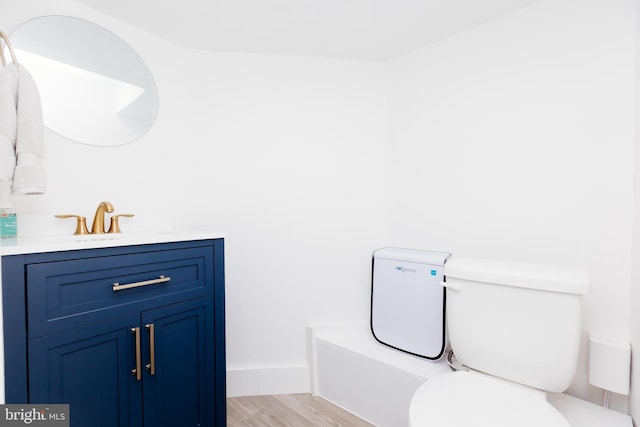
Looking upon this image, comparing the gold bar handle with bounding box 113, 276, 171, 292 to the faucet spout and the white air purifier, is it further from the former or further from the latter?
the white air purifier

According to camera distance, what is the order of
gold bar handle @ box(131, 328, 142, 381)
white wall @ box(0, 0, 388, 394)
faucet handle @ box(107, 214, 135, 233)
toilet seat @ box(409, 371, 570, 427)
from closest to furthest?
1. toilet seat @ box(409, 371, 570, 427)
2. gold bar handle @ box(131, 328, 142, 381)
3. faucet handle @ box(107, 214, 135, 233)
4. white wall @ box(0, 0, 388, 394)

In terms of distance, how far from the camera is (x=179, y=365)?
1303 millimetres

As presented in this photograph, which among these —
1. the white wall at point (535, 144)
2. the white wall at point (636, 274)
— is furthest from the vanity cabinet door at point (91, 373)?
the white wall at point (636, 274)

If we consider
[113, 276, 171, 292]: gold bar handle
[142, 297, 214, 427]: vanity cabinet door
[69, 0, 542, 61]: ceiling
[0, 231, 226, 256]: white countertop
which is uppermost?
[69, 0, 542, 61]: ceiling

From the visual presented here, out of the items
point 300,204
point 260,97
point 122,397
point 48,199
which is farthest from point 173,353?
point 260,97

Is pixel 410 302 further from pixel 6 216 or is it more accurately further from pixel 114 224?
pixel 6 216

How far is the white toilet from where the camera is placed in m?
0.94

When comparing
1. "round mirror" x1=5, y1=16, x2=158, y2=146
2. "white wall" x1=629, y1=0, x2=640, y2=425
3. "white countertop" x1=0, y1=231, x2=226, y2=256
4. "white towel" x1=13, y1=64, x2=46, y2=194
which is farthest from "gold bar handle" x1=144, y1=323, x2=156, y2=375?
"white wall" x1=629, y1=0, x2=640, y2=425

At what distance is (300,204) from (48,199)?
121 centimetres

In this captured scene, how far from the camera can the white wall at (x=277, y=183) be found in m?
1.84

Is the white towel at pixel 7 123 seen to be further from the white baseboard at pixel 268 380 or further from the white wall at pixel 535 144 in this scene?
the white wall at pixel 535 144

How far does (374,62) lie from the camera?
1960 mm

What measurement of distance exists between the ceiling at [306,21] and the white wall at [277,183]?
0.13 metres

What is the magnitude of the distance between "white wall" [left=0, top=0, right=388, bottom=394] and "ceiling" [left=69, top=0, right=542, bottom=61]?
130 millimetres
